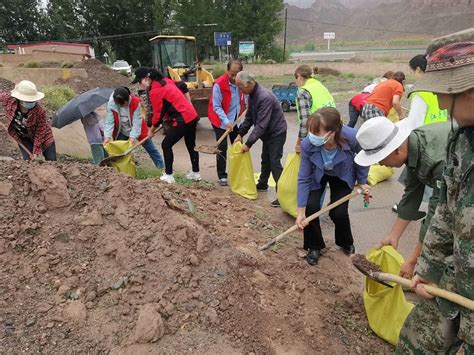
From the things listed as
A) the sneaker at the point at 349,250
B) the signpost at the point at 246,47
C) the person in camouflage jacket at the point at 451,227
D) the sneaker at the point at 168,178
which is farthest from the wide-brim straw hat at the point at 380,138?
the signpost at the point at 246,47

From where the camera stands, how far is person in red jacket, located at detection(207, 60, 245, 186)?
5195 mm

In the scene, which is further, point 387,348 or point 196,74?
point 196,74

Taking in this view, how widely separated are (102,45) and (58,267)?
3653 cm

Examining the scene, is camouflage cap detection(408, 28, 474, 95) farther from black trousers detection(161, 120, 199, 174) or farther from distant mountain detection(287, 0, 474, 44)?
distant mountain detection(287, 0, 474, 44)

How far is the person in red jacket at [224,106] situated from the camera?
5195mm

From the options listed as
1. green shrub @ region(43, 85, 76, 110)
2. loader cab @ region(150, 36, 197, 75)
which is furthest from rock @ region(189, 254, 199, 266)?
loader cab @ region(150, 36, 197, 75)

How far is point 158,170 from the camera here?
5980 mm

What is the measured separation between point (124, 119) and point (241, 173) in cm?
172

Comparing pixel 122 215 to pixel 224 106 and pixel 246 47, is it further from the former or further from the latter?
pixel 246 47

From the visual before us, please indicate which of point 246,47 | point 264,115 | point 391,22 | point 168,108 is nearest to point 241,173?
Result: point 264,115

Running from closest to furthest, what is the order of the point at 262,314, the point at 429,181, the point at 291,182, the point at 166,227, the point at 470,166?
1. the point at 470,166
2. the point at 429,181
3. the point at 262,314
4. the point at 166,227
5. the point at 291,182

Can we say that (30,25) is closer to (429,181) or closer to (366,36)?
(429,181)

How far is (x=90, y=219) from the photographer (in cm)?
304

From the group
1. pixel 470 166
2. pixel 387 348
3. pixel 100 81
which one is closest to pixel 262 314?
pixel 387 348
